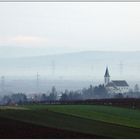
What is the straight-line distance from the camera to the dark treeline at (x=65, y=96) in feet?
17.9

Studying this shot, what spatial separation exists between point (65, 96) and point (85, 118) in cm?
40

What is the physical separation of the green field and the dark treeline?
4.2 inches

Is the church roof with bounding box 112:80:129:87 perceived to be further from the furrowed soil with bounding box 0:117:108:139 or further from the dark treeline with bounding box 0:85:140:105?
the furrowed soil with bounding box 0:117:108:139

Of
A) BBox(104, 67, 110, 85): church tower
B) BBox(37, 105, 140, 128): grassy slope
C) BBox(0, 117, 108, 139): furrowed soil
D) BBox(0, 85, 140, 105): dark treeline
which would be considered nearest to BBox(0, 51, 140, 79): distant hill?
BBox(104, 67, 110, 85): church tower

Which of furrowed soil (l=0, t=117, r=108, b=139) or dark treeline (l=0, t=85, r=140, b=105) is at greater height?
dark treeline (l=0, t=85, r=140, b=105)

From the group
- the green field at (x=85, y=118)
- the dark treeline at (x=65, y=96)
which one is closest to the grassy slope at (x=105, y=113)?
the green field at (x=85, y=118)

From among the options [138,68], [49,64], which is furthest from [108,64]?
[49,64]

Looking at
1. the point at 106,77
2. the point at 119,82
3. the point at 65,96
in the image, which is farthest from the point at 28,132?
the point at 119,82

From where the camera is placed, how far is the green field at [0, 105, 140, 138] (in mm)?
5516

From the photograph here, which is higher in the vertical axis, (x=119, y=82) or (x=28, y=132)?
(x=119, y=82)

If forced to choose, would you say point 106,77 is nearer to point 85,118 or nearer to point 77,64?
point 77,64

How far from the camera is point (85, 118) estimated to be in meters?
5.54

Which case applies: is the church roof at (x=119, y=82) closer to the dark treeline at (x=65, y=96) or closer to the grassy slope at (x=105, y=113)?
the dark treeline at (x=65, y=96)

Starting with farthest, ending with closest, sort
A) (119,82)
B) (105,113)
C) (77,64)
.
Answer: (105,113), (77,64), (119,82)
